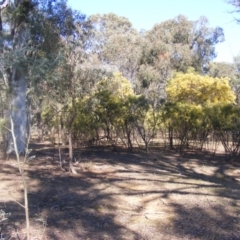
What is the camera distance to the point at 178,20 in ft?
89.9

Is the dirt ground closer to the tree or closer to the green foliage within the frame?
the tree

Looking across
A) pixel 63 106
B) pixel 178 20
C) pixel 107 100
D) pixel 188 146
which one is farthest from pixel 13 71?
pixel 178 20

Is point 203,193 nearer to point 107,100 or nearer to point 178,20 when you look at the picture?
point 107,100

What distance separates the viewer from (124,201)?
5.05 m

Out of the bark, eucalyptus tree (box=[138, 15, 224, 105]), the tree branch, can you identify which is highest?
eucalyptus tree (box=[138, 15, 224, 105])

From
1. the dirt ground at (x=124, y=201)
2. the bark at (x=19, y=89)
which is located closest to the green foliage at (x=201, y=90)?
the bark at (x=19, y=89)

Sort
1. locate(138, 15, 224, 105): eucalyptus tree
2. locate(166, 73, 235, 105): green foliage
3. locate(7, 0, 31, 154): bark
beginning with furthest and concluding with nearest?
1. locate(138, 15, 224, 105): eucalyptus tree
2. locate(166, 73, 235, 105): green foliage
3. locate(7, 0, 31, 154): bark

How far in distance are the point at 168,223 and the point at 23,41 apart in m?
6.99

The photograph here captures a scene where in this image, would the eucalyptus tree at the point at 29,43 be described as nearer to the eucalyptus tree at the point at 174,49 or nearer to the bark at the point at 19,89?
the bark at the point at 19,89

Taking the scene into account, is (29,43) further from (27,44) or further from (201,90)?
(201,90)

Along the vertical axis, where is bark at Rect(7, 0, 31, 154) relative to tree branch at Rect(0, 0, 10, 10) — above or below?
below

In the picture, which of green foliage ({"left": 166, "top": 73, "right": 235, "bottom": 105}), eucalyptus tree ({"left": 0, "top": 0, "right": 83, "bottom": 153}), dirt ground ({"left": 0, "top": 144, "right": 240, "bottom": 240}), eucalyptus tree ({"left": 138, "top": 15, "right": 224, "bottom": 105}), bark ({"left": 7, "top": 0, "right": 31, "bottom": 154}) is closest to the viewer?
dirt ground ({"left": 0, "top": 144, "right": 240, "bottom": 240})

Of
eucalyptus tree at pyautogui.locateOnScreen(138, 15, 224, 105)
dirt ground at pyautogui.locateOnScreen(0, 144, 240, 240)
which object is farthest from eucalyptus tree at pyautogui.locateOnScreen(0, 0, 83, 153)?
eucalyptus tree at pyautogui.locateOnScreen(138, 15, 224, 105)

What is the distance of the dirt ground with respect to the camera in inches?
150
